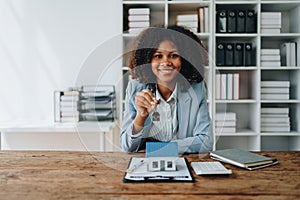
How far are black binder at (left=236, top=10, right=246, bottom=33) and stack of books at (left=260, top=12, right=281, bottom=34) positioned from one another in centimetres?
15

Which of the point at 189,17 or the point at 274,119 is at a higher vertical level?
the point at 189,17

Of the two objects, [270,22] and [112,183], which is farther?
[270,22]

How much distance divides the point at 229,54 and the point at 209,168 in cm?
176

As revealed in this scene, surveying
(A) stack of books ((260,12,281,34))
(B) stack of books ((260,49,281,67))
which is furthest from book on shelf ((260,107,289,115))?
(A) stack of books ((260,12,281,34))

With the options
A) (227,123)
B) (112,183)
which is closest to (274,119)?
(227,123)

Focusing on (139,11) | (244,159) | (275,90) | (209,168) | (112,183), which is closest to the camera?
(112,183)

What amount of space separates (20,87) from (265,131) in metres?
2.21

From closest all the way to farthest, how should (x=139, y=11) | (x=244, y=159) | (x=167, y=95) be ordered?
(x=244, y=159) → (x=167, y=95) → (x=139, y=11)

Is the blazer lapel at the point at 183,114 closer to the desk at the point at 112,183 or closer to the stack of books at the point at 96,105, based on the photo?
the desk at the point at 112,183

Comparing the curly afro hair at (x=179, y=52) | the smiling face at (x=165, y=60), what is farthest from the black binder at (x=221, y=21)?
the smiling face at (x=165, y=60)

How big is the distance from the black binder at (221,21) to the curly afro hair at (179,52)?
119 centimetres

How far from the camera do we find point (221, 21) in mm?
2709

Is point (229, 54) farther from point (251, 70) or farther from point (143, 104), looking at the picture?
point (143, 104)

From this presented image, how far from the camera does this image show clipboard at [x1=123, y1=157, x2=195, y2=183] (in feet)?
3.38
